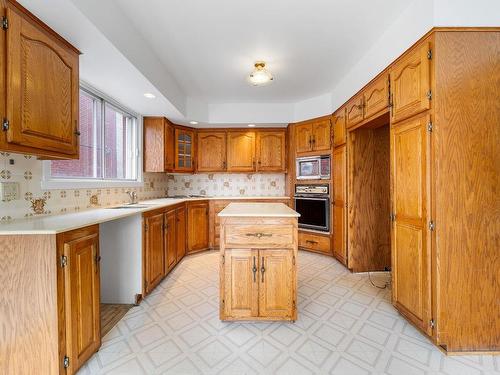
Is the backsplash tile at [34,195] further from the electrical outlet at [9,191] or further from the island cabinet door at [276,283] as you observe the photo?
the island cabinet door at [276,283]

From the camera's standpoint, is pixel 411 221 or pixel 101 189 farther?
pixel 101 189

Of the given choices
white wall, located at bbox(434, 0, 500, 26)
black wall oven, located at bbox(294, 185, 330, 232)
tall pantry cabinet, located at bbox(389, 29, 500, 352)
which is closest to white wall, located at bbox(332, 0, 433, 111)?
white wall, located at bbox(434, 0, 500, 26)

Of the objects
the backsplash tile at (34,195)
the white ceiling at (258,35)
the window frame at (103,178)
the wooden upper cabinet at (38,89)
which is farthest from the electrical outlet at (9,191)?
Result: the white ceiling at (258,35)

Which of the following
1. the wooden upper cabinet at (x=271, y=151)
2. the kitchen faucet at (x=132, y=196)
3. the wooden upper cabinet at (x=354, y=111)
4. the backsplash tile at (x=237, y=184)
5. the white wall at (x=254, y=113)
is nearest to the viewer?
the wooden upper cabinet at (x=354, y=111)

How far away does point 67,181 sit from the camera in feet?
6.88

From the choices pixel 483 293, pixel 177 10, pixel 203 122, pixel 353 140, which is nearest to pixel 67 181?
pixel 177 10

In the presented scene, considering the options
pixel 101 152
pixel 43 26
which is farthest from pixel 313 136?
pixel 43 26

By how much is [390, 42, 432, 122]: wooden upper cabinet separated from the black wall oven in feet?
5.77

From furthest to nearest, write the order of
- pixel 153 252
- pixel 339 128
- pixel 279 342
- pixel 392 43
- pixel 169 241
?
1. pixel 339 128
2. pixel 169 241
3. pixel 153 252
4. pixel 392 43
5. pixel 279 342

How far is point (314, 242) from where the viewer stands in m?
3.78

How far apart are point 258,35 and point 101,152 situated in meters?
2.07

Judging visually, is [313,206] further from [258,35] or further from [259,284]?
[258,35]

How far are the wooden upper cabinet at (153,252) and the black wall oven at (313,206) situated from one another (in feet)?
7.18

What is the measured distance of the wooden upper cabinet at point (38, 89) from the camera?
1.28 m
